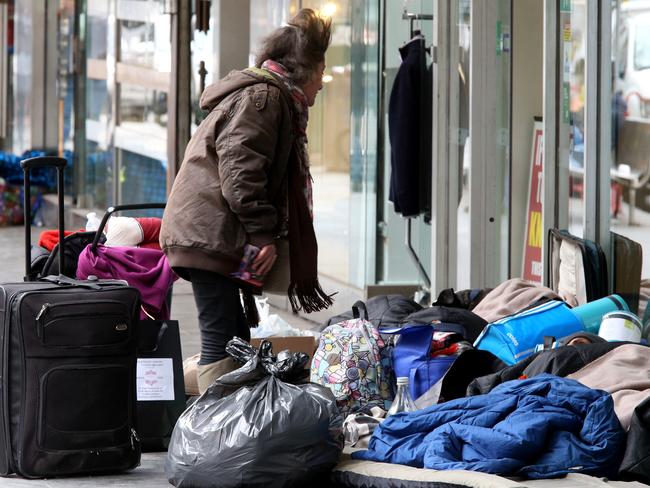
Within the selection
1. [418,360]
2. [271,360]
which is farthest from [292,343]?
[271,360]

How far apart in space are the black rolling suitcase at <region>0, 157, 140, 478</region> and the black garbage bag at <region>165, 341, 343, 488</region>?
349 mm

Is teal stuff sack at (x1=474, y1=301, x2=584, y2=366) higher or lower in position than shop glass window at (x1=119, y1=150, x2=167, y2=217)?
lower

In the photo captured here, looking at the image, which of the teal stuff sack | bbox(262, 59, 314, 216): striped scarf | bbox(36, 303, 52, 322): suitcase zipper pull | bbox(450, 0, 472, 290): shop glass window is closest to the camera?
bbox(36, 303, 52, 322): suitcase zipper pull

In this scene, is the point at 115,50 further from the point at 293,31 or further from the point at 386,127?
the point at 293,31

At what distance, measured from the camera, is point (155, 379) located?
5453 mm

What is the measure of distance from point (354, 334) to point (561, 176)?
1861 mm

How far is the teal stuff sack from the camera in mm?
5398

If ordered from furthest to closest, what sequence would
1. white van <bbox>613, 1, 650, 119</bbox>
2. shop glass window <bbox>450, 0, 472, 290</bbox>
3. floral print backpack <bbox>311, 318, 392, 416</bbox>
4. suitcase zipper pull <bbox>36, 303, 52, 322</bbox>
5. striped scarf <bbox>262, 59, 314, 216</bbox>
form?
1. shop glass window <bbox>450, 0, 472, 290</bbox>
2. white van <bbox>613, 1, 650, 119</bbox>
3. floral print backpack <bbox>311, 318, 392, 416</bbox>
4. striped scarf <bbox>262, 59, 314, 216</bbox>
5. suitcase zipper pull <bbox>36, 303, 52, 322</bbox>

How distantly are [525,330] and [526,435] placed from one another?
1377 millimetres

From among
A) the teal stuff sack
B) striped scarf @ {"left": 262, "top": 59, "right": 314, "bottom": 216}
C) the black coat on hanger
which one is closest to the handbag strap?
the teal stuff sack

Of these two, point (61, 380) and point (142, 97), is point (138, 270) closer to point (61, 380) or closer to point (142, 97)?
point (61, 380)

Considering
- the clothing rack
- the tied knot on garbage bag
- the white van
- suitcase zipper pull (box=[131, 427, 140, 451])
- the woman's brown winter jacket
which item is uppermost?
the clothing rack

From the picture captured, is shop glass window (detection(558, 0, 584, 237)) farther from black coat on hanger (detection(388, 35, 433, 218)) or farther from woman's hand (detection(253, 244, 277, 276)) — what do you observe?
woman's hand (detection(253, 244, 277, 276))

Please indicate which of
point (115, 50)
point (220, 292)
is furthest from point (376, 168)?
point (115, 50)
